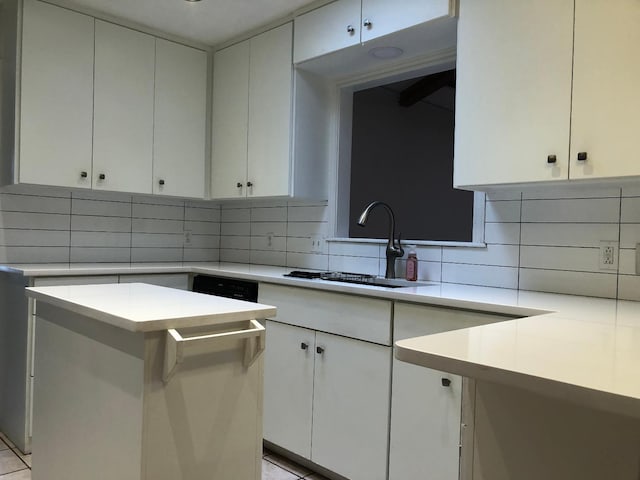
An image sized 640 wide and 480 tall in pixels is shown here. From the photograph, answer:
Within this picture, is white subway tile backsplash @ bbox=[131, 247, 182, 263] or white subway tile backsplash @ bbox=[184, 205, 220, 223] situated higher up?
white subway tile backsplash @ bbox=[184, 205, 220, 223]

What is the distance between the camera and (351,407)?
2.26 m

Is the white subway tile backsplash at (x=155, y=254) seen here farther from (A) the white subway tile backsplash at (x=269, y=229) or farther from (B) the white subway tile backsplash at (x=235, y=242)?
(A) the white subway tile backsplash at (x=269, y=229)

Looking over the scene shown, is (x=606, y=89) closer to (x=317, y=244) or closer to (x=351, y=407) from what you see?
(x=351, y=407)

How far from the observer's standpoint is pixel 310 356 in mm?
2453

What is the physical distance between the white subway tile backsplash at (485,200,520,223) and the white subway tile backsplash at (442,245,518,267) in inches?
5.0

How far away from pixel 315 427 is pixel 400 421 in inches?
19.7

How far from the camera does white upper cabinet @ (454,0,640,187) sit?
5.86 ft

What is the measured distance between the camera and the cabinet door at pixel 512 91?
1930 mm

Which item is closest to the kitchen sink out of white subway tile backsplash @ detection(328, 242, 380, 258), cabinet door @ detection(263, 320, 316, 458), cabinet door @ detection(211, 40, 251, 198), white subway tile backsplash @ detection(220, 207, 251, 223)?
white subway tile backsplash @ detection(328, 242, 380, 258)

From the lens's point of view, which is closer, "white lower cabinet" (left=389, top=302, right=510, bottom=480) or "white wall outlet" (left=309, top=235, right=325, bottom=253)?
"white lower cabinet" (left=389, top=302, right=510, bottom=480)

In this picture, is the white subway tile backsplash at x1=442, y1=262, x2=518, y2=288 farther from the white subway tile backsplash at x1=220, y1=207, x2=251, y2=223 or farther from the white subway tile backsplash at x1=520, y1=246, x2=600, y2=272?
the white subway tile backsplash at x1=220, y1=207, x2=251, y2=223

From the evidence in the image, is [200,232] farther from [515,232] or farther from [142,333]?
[142,333]

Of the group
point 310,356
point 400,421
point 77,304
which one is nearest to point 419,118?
point 310,356

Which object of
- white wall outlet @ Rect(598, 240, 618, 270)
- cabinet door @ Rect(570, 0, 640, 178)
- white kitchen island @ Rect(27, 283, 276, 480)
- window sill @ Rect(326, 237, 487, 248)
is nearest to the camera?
white kitchen island @ Rect(27, 283, 276, 480)
